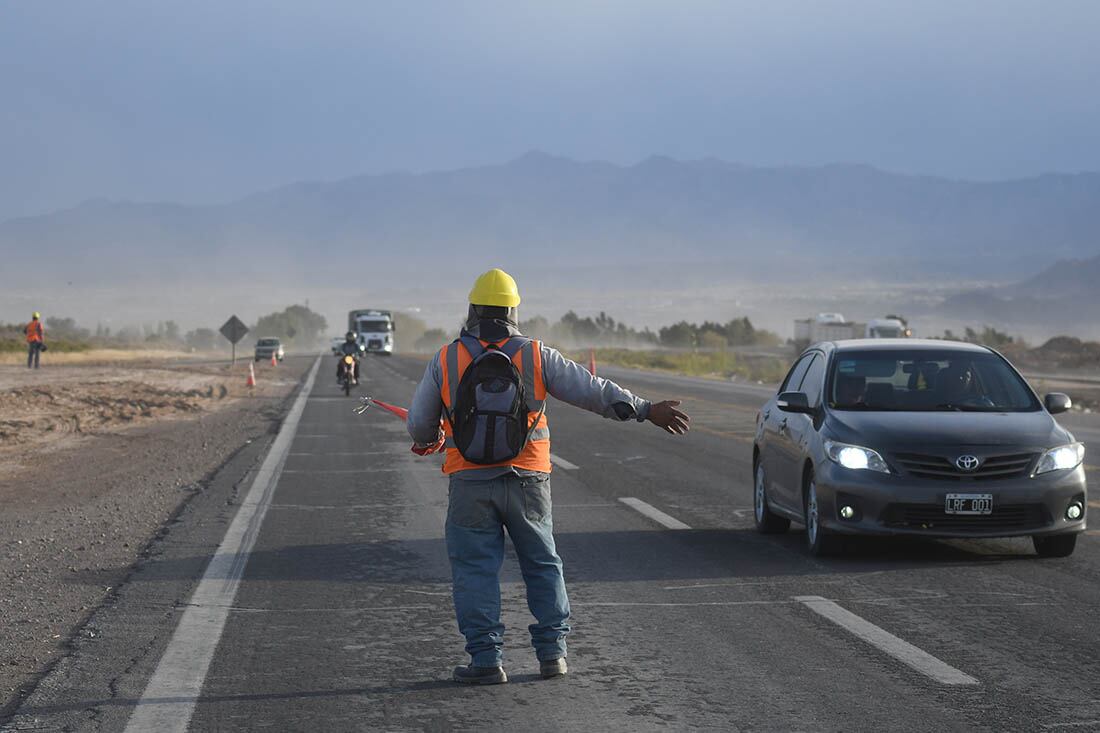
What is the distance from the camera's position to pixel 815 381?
38.8 ft

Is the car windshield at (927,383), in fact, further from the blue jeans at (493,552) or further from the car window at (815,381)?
the blue jeans at (493,552)

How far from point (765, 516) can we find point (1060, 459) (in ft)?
8.19

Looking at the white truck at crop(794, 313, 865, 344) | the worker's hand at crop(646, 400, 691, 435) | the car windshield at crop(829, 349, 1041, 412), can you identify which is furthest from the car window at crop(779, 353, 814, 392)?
the white truck at crop(794, 313, 865, 344)

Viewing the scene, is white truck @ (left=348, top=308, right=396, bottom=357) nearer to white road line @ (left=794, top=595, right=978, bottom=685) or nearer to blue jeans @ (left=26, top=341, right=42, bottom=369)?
blue jeans @ (left=26, top=341, right=42, bottom=369)

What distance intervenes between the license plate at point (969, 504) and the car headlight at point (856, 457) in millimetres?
460

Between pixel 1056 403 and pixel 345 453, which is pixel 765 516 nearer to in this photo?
pixel 1056 403

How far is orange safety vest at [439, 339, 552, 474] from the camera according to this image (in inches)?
268

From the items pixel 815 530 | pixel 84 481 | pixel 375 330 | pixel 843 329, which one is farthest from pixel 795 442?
pixel 375 330

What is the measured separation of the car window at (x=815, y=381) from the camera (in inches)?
453

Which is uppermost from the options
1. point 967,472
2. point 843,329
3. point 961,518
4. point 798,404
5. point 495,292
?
point 843,329

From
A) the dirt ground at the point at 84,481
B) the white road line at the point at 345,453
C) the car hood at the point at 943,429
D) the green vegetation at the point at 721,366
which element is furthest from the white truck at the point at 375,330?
the car hood at the point at 943,429

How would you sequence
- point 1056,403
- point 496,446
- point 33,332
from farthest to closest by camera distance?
point 33,332
point 1056,403
point 496,446

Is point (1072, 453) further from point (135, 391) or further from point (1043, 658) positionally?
point (135, 391)

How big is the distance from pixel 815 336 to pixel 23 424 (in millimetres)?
54359
